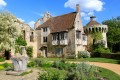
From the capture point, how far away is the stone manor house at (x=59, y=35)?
155 ft

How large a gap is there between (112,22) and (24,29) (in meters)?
43.5

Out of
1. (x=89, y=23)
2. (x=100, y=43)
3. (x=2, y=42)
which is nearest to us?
(x=2, y=42)

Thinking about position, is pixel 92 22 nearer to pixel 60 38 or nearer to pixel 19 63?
pixel 60 38

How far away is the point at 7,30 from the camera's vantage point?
3816 centimetres

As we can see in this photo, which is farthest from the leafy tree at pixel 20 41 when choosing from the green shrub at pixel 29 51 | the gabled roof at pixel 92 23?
the gabled roof at pixel 92 23

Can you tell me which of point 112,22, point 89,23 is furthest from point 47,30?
point 112,22

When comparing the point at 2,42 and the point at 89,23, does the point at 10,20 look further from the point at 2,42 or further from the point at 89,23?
the point at 89,23

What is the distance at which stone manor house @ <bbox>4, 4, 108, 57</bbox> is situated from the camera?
4725cm

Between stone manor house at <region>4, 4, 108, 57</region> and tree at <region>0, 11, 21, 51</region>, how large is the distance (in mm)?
8854

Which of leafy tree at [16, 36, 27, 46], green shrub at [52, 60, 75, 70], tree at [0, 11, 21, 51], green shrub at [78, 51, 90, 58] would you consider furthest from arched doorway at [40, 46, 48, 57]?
green shrub at [52, 60, 75, 70]

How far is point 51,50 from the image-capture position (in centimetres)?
5075

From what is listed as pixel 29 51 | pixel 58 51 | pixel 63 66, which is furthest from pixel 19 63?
pixel 58 51

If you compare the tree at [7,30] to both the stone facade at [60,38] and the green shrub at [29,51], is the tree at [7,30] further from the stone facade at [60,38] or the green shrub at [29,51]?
the stone facade at [60,38]

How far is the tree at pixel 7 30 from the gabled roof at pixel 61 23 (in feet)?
40.0
